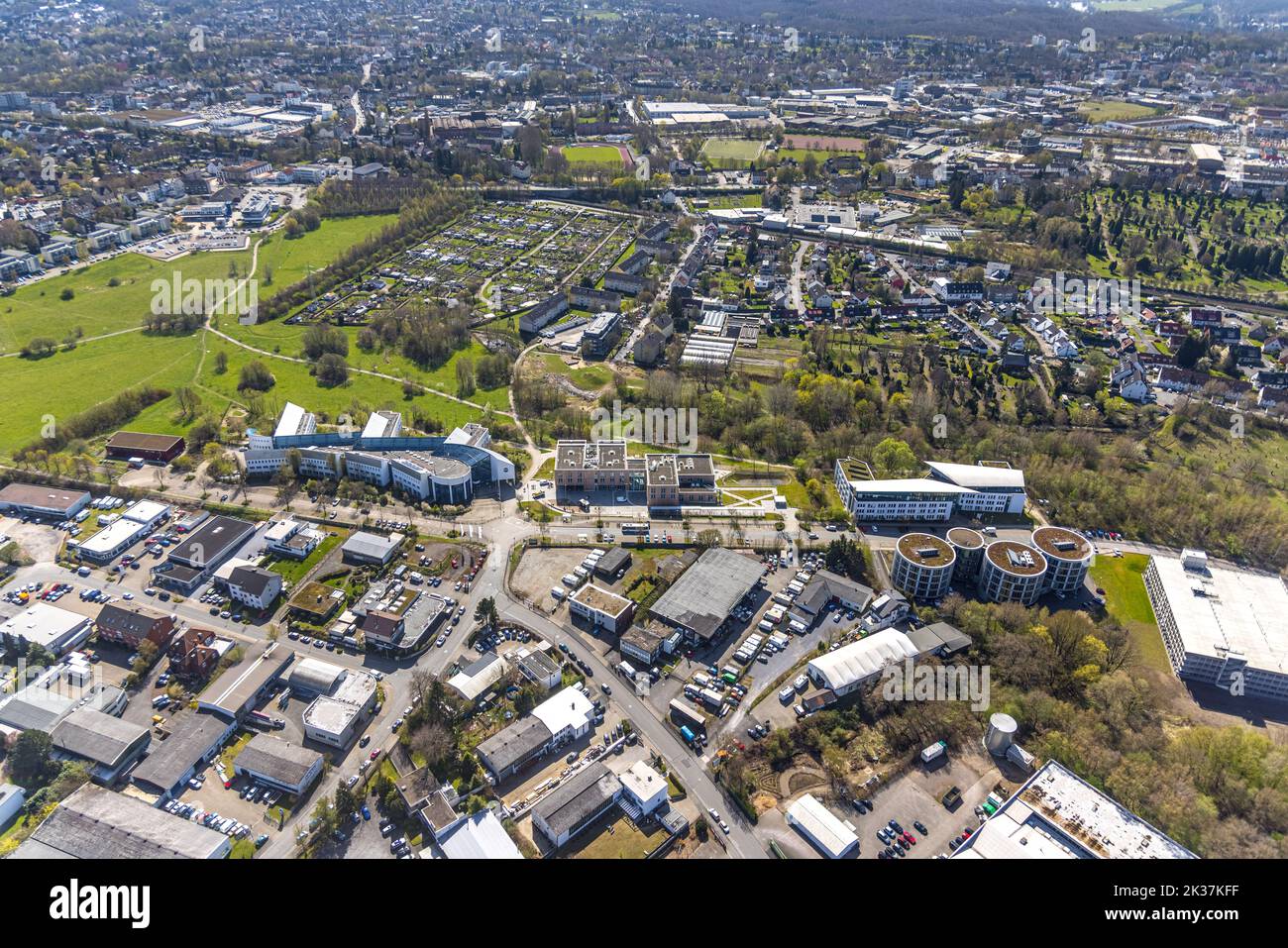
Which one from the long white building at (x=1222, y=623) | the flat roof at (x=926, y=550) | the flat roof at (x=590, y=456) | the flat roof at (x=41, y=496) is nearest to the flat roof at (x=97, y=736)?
the flat roof at (x=41, y=496)

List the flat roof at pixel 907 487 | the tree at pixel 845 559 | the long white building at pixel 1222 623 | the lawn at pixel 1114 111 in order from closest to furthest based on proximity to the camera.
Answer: the long white building at pixel 1222 623, the tree at pixel 845 559, the flat roof at pixel 907 487, the lawn at pixel 1114 111

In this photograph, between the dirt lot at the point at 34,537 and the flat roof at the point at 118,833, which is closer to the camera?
the flat roof at the point at 118,833

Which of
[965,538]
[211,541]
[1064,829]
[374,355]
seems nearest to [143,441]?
[211,541]

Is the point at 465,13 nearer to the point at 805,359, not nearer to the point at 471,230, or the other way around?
the point at 471,230

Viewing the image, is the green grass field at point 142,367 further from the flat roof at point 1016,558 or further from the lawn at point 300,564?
the flat roof at point 1016,558

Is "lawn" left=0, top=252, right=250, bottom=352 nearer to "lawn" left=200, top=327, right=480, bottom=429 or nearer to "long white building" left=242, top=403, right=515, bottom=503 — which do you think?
"lawn" left=200, top=327, right=480, bottom=429

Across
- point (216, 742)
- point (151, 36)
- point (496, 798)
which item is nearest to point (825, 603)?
point (496, 798)

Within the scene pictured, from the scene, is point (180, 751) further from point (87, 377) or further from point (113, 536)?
point (87, 377)

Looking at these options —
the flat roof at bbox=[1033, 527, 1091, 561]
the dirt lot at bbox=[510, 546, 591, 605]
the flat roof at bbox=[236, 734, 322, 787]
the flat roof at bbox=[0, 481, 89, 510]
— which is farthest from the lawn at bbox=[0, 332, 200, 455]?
the flat roof at bbox=[1033, 527, 1091, 561]
